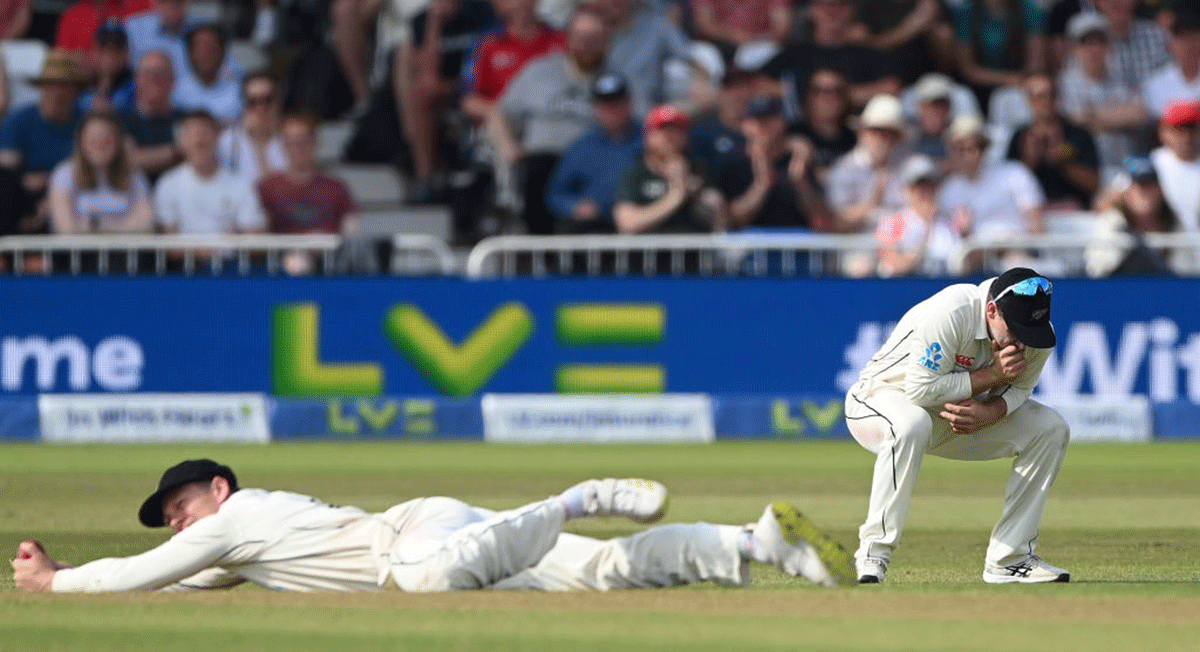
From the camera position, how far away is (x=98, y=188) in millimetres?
13820

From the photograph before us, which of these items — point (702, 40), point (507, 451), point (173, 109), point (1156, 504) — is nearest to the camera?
point (1156, 504)

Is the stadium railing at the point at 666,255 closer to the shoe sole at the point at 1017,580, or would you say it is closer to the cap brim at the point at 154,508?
the shoe sole at the point at 1017,580

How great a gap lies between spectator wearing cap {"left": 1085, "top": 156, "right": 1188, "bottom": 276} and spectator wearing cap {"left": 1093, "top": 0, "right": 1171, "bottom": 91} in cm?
256

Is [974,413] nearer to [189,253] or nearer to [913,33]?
[189,253]

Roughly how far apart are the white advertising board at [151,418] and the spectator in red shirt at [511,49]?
3209 millimetres

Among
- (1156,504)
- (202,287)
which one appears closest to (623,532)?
(1156,504)

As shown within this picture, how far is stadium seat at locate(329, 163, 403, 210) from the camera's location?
51.6 ft

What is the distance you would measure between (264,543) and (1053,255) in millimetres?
8672

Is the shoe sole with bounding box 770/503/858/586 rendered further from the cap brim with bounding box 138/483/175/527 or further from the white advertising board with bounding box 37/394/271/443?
the white advertising board with bounding box 37/394/271/443

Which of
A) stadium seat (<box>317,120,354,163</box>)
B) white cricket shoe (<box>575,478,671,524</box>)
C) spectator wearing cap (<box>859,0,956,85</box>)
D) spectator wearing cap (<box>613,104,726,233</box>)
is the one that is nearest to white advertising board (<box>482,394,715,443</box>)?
spectator wearing cap (<box>613,104,726,233</box>)

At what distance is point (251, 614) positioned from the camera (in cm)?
571

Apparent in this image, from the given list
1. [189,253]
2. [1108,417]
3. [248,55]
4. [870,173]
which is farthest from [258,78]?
[1108,417]

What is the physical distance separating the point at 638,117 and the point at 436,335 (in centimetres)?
262

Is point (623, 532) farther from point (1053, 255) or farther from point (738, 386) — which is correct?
point (1053, 255)
